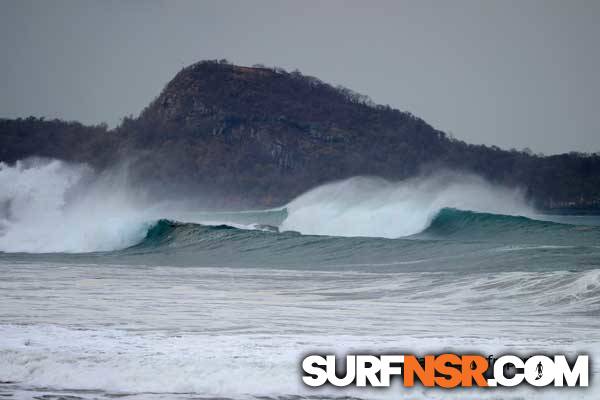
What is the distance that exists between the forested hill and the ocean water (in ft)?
228

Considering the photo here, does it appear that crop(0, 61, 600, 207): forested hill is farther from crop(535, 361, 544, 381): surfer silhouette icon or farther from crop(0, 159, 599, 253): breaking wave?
crop(535, 361, 544, 381): surfer silhouette icon

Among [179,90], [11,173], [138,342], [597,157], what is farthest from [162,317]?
[179,90]

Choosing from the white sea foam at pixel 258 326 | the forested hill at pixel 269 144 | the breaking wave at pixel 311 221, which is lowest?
the white sea foam at pixel 258 326

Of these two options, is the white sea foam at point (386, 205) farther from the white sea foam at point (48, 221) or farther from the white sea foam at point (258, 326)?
the white sea foam at point (258, 326)

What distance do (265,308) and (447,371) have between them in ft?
15.0

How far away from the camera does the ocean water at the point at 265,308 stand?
596cm

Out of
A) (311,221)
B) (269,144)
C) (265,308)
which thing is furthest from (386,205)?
(269,144)

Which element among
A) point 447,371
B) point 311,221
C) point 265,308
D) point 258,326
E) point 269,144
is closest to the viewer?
point 447,371

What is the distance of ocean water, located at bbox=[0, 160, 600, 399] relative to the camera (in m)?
5.96

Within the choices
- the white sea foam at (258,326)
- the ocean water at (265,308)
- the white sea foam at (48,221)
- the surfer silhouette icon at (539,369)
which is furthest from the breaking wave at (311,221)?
the surfer silhouette icon at (539,369)

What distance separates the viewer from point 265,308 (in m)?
10.2

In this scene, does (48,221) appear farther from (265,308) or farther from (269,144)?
(269,144)

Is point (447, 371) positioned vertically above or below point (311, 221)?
below

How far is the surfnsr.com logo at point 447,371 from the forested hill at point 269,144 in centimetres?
8778
